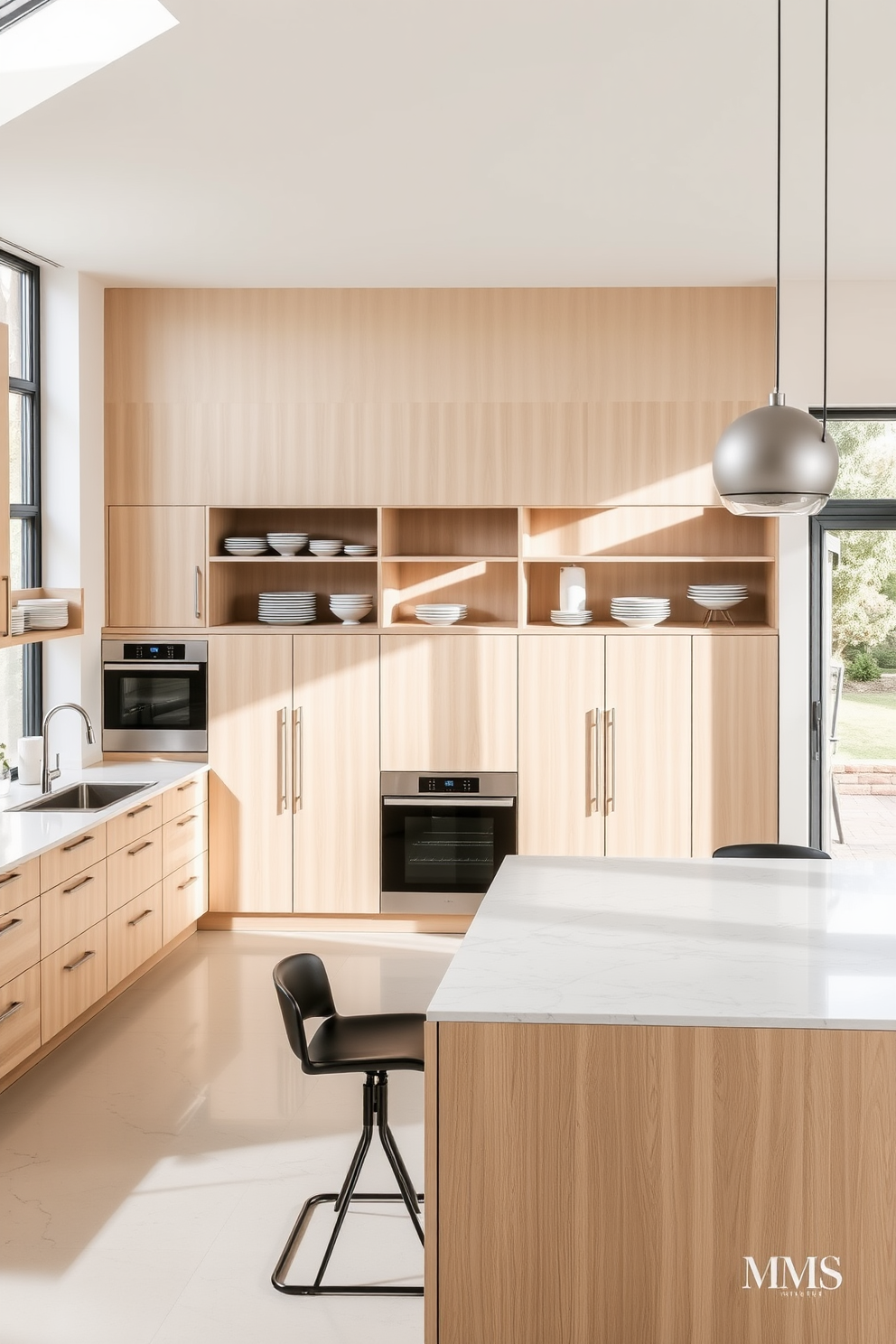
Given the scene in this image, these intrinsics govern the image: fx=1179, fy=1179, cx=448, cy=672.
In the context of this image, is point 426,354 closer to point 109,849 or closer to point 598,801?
point 598,801

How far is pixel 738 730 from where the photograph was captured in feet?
18.2

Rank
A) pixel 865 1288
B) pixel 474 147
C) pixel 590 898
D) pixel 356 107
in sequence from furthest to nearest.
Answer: pixel 474 147
pixel 356 107
pixel 590 898
pixel 865 1288

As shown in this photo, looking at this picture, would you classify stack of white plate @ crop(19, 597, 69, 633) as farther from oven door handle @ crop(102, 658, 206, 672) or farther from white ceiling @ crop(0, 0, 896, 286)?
white ceiling @ crop(0, 0, 896, 286)

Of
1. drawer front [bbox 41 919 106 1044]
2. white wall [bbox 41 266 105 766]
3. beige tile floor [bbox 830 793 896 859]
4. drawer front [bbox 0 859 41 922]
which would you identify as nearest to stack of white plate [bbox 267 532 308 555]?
white wall [bbox 41 266 105 766]

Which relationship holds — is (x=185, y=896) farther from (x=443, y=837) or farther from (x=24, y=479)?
(x=24, y=479)

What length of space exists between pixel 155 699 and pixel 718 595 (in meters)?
2.77

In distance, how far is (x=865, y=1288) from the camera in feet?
6.95

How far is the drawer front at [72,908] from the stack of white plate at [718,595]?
3.01 meters

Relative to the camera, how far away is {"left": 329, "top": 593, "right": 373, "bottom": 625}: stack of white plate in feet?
18.9

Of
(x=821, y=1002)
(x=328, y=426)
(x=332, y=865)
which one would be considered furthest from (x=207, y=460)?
(x=821, y=1002)

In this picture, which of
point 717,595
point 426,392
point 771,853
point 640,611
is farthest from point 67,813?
point 717,595

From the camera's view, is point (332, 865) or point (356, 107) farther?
point (332, 865)

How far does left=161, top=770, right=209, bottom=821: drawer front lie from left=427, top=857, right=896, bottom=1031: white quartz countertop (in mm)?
2079

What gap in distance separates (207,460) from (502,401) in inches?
57.3
